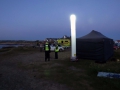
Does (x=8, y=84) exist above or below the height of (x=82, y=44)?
below

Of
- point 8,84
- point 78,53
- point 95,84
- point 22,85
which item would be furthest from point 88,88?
point 78,53

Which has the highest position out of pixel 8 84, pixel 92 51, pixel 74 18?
pixel 74 18

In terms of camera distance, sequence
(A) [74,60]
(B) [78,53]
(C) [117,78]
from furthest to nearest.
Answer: (B) [78,53] < (A) [74,60] < (C) [117,78]

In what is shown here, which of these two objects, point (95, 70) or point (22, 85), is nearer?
point (22, 85)

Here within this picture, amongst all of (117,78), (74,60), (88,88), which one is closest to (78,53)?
(74,60)

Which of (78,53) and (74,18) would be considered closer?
(74,18)

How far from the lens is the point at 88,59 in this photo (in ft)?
45.7

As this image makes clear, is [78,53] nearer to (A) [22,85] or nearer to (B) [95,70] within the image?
(B) [95,70]

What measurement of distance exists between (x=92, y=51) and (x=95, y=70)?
5.24 m

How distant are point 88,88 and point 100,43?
7685 mm

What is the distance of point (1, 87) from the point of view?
609cm

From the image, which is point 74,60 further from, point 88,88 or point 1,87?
point 1,87

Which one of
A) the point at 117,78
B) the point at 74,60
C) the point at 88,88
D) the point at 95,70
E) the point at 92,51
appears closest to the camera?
the point at 88,88

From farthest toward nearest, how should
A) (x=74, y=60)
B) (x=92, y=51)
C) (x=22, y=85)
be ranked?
(x=92, y=51) → (x=74, y=60) → (x=22, y=85)
